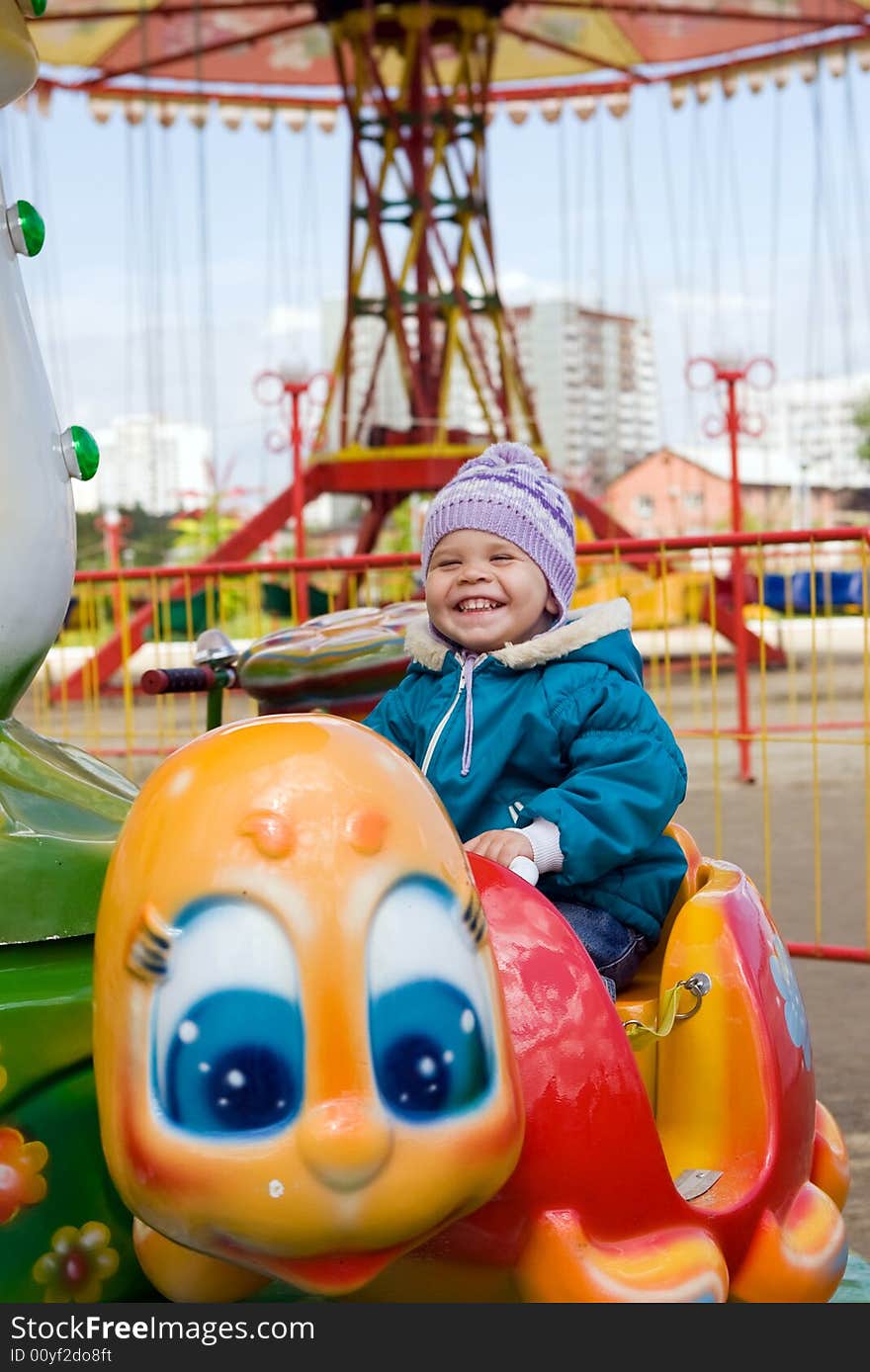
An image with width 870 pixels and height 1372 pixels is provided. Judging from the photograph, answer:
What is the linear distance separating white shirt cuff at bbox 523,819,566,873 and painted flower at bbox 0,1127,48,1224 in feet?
1.79

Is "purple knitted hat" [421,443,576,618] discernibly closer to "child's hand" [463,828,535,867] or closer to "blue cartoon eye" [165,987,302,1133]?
"child's hand" [463,828,535,867]

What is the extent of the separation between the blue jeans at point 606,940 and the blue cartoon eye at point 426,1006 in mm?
514

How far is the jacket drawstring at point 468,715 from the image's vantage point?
1.76 m

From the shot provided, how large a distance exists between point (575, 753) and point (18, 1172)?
0.69m

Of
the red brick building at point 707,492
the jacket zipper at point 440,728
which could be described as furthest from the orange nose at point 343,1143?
the red brick building at point 707,492

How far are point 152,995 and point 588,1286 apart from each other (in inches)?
18.2

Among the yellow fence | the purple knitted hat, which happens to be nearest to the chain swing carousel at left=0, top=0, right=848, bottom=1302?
the purple knitted hat

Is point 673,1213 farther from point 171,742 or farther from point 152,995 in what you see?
point 171,742

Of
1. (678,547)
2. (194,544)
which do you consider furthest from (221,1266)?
(194,544)

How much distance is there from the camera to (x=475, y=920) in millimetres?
1224

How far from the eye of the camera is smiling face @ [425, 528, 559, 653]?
1.82m

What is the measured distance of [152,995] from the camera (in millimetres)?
1150

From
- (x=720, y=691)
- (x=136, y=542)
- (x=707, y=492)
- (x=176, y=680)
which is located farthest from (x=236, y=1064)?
(x=707, y=492)

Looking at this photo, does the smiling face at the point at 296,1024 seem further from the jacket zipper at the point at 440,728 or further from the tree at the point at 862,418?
the tree at the point at 862,418
